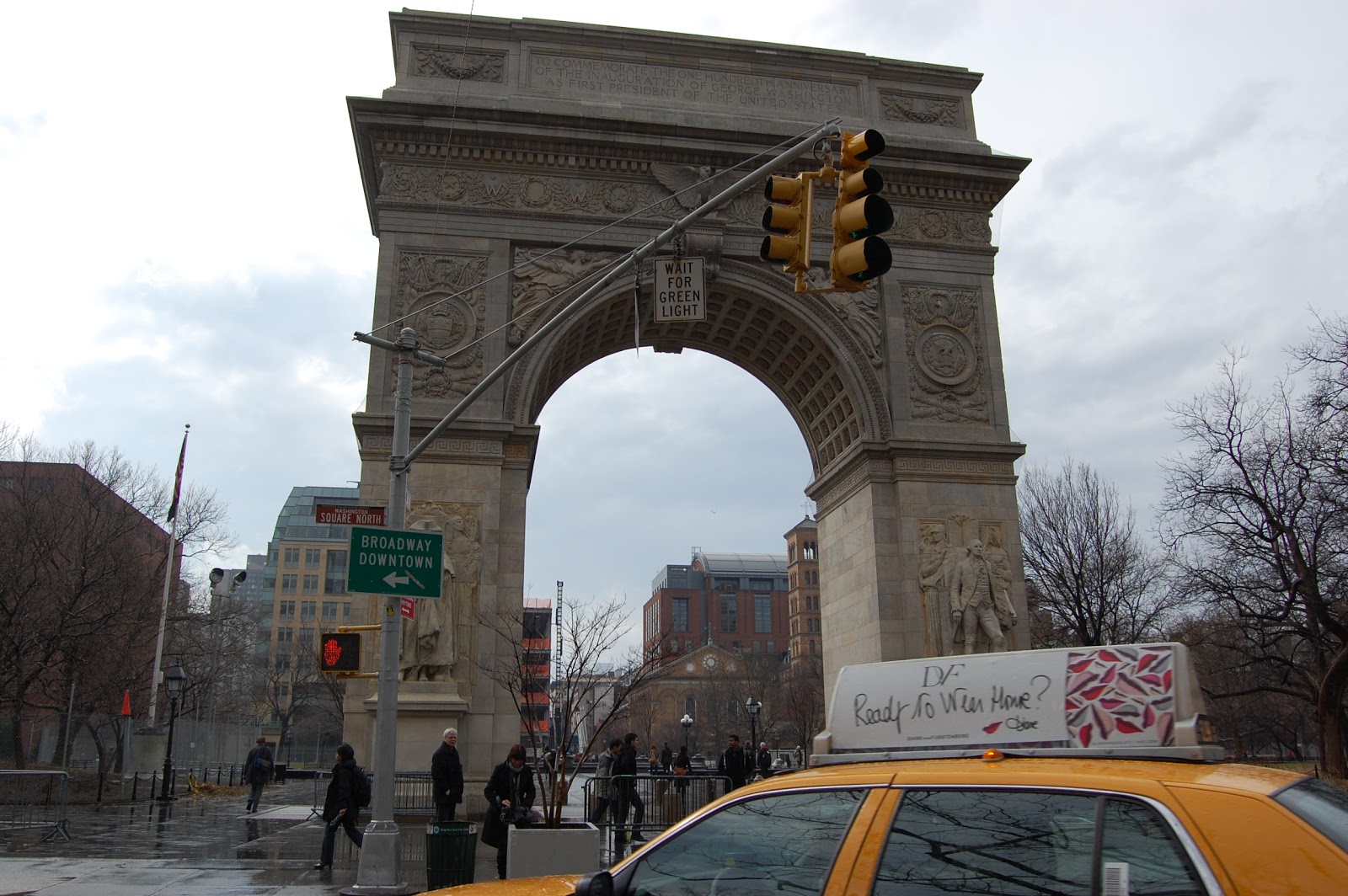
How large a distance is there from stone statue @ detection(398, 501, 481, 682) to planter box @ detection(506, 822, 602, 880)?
10373 millimetres

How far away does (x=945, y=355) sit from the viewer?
25734mm

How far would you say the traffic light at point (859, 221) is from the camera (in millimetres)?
8344

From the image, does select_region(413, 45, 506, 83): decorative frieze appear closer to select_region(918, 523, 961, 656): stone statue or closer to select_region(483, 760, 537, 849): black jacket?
select_region(918, 523, 961, 656): stone statue

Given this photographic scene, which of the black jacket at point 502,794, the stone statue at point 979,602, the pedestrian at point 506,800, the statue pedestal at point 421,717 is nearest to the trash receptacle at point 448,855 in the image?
the pedestrian at point 506,800

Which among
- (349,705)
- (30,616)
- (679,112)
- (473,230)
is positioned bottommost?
(349,705)

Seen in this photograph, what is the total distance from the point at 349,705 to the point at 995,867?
1941cm

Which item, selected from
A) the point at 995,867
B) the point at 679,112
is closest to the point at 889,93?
the point at 679,112

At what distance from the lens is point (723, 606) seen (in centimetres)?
14150

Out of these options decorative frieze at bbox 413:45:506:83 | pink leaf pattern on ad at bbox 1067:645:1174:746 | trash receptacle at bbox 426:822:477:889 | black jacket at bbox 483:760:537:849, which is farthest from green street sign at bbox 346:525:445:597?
decorative frieze at bbox 413:45:506:83

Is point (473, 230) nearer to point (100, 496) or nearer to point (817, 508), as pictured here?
point (817, 508)

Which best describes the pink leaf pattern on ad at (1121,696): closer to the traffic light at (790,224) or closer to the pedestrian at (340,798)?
the traffic light at (790,224)

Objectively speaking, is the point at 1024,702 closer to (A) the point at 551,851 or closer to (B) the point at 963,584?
(A) the point at 551,851

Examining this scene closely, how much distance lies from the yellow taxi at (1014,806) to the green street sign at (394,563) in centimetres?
689

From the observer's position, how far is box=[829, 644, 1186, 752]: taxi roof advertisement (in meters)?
4.12
